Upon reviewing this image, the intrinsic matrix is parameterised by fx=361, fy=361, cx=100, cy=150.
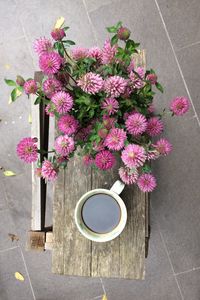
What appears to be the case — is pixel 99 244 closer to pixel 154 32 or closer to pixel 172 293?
pixel 172 293

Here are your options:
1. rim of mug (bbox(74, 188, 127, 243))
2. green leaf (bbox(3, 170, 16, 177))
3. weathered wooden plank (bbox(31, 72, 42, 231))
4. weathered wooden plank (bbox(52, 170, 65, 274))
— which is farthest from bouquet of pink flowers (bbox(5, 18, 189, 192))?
green leaf (bbox(3, 170, 16, 177))

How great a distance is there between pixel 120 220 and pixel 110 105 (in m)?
0.37

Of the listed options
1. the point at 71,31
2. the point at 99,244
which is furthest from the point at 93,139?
the point at 71,31

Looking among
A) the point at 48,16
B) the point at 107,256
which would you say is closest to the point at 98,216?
the point at 107,256

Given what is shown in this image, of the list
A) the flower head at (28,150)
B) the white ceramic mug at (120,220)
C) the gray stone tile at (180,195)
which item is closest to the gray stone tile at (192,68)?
the gray stone tile at (180,195)

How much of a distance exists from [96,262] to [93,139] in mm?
452

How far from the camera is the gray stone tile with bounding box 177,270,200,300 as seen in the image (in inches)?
67.1

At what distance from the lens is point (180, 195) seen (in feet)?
5.71

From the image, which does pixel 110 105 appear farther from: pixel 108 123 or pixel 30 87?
pixel 30 87

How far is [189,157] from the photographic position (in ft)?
5.72

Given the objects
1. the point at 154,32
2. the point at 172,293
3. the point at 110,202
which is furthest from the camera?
the point at 154,32

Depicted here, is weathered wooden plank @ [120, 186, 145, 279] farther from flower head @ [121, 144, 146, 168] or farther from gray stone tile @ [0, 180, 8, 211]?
gray stone tile @ [0, 180, 8, 211]

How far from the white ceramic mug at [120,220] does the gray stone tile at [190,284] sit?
825 mm

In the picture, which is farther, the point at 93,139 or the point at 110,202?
the point at 110,202
